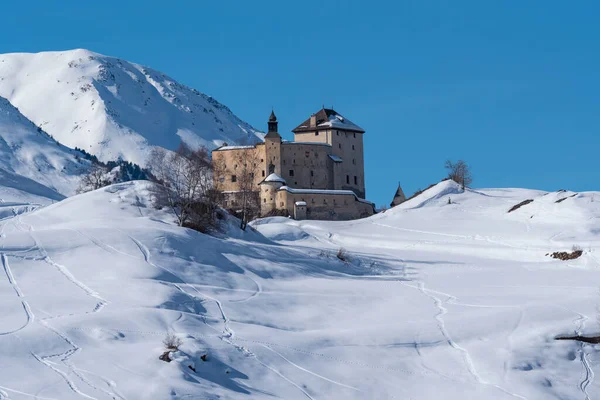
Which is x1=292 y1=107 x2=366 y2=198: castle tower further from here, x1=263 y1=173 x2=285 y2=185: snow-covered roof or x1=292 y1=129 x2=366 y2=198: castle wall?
x1=263 y1=173 x2=285 y2=185: snow-covered roof

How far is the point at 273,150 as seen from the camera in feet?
336

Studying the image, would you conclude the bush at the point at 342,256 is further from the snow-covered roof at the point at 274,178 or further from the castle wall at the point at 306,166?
the castle wall at the point at 306,166

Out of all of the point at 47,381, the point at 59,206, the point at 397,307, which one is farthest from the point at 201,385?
the point at 59,206

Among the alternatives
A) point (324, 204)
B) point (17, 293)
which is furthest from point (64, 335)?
point (324, 204)

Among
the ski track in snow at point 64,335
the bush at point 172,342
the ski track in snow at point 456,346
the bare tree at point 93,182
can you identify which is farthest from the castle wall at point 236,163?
the bush at point 172,342

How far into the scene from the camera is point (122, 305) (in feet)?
117

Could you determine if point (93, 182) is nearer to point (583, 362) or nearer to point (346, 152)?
point (346, 152)

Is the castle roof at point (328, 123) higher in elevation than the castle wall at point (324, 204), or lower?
higher

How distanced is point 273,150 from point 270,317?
65.3 meters

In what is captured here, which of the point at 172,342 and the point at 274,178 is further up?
the point at 274,178

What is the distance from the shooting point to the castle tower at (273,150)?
333ft

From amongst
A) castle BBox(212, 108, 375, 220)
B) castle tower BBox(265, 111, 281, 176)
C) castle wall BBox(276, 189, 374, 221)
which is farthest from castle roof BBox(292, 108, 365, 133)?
castle wall BBox(276, 189, 374, 221)

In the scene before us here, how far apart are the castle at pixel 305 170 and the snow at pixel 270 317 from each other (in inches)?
1252

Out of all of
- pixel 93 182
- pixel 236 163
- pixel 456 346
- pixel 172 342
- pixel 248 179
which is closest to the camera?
pixel 172 342
